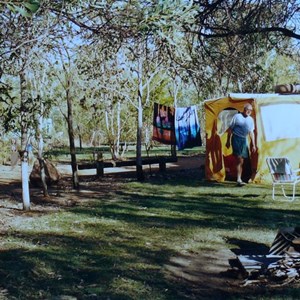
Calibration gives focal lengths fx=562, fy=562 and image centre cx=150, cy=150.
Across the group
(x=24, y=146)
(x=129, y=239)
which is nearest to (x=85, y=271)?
(x=129, y=239)

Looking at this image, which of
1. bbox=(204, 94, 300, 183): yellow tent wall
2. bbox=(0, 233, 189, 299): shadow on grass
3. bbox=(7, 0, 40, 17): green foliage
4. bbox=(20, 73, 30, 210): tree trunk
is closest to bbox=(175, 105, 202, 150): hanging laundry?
bbox=(204, 94, 300, 183): yellow tent wall

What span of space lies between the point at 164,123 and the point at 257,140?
4.49 meters

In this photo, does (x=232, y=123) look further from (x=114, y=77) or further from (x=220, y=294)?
(x=220, y=294)

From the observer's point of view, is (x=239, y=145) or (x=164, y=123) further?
(x=164, y=123)

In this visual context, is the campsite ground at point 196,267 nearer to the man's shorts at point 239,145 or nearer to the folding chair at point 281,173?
the folding chair at point 281,173

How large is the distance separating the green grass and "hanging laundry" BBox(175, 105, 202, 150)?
5.34 meters

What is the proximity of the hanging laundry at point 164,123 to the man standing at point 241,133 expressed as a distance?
4165 mm

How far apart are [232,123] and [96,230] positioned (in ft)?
20.8

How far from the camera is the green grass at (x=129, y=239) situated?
5.26 m

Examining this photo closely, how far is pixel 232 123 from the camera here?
13.5 m

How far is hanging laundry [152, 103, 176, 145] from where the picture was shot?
1748 cm

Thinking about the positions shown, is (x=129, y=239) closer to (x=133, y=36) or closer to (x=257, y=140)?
(x=133, y=36)

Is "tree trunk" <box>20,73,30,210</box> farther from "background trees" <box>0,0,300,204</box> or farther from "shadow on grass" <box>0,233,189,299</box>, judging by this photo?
"shadow on grass" <box>0,233,189,299</box>

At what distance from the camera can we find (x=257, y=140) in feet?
45.2
